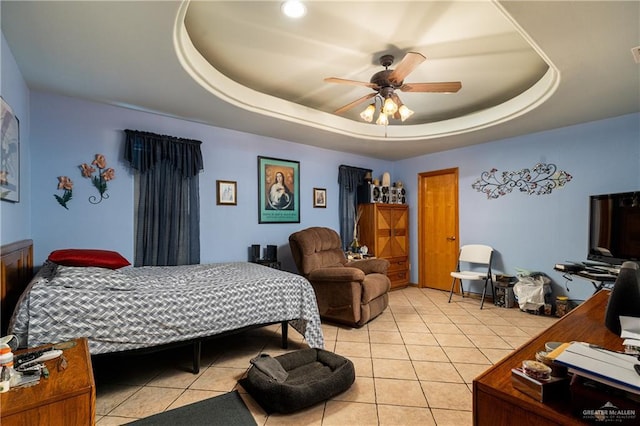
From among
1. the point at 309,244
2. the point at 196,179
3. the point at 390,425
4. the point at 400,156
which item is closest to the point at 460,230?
the point at 400,156

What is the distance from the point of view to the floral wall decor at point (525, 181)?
3770 mm

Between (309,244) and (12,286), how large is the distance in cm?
253

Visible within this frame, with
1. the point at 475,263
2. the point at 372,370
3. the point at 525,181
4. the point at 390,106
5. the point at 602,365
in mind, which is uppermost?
the point at 390,106

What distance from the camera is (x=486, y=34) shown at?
2.22m

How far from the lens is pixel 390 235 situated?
4945mm

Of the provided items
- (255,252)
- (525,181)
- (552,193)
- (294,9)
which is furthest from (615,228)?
(255,252)

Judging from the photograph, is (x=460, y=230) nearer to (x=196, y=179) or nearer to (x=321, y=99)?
(x=321, y=99)

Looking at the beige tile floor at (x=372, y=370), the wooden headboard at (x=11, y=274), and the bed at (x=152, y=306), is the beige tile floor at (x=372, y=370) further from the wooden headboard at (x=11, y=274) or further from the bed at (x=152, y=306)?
the wooden headboard at (x=11, y=274)

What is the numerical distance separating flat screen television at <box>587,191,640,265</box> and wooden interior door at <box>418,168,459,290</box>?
5.85ft

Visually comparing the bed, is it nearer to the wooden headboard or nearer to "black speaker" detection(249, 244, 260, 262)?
the wooden headboard

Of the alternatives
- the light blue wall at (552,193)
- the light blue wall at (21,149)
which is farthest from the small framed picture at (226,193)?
the light blue wall at (552,193)

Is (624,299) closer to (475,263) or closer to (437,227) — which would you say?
(475,263)

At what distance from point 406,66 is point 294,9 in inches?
34.7

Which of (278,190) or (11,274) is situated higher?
(278,190)
